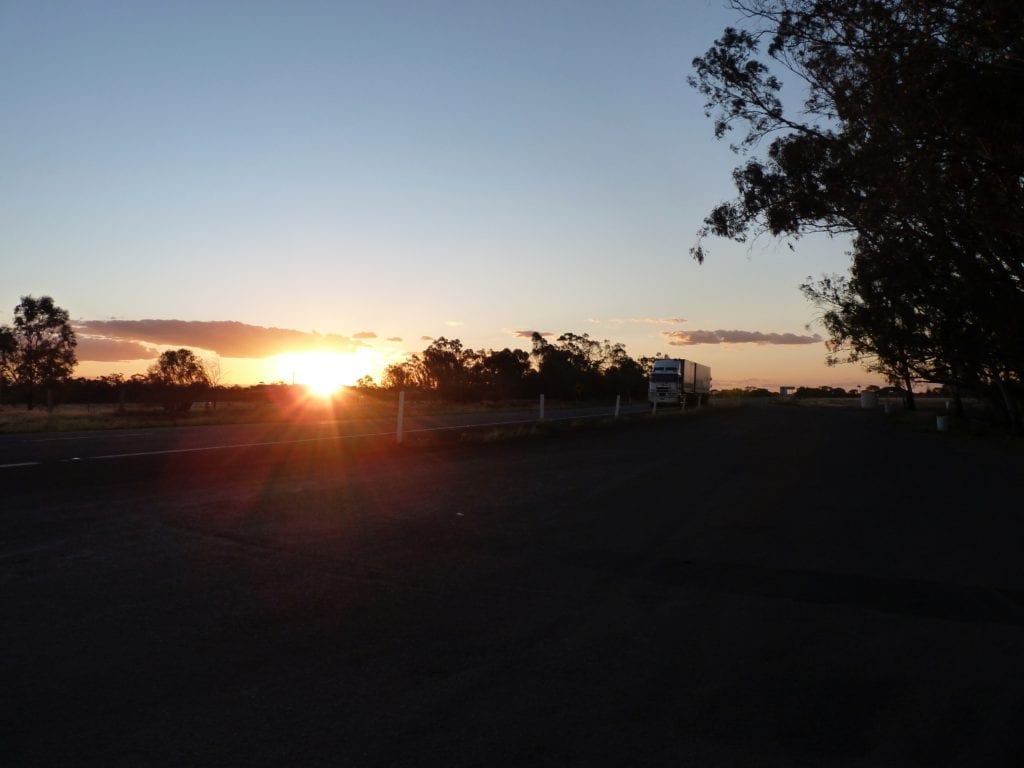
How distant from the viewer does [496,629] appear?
5.52 metres

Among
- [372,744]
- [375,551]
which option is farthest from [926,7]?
[372,744]

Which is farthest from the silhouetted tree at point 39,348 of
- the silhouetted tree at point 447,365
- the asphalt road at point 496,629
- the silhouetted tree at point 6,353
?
the asphalt road at point 496,629

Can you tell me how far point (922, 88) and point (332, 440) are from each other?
1380 cm

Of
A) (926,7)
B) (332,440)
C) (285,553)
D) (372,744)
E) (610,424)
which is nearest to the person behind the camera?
(372,744)

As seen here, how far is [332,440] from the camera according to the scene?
19.6 metres

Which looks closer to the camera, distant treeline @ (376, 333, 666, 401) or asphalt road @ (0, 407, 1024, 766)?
asphalt road @ (0, 407, 1024, 766)

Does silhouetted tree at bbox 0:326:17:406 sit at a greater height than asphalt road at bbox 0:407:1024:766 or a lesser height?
greater

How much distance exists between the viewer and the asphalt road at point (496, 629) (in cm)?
389

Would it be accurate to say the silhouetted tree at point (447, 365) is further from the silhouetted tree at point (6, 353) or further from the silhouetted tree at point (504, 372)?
the silhouetted tree at point (6, 353)

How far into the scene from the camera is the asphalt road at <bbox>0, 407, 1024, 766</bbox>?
3893 mm

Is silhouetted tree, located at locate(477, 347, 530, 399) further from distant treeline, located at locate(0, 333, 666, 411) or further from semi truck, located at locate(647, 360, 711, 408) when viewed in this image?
semi truck, located at locate(647, 360, 711, 408)

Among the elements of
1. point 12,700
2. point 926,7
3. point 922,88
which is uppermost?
point 926,7

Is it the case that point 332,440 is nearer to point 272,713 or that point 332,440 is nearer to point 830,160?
point 830,160

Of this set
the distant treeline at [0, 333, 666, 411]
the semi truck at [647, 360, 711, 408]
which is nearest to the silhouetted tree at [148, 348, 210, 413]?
the distant treeline at [0, 333, 666, 411]
